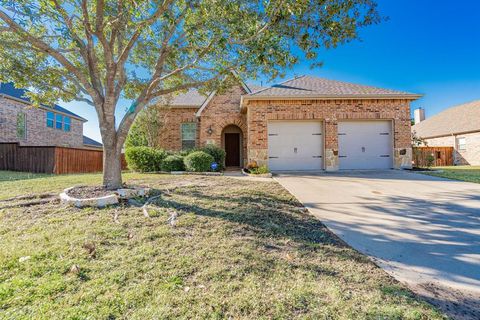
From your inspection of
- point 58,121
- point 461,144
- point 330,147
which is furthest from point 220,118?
point 461,144

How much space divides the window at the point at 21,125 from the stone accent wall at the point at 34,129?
0.59ft

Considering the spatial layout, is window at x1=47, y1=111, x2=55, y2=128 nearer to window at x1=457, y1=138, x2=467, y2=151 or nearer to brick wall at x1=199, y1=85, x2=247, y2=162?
brick wall at x1=199, y1=85, x2=247, y2=162

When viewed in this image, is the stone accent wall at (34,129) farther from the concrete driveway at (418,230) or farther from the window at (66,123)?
the concrete driveway at (418,230)

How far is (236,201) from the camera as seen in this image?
511cm

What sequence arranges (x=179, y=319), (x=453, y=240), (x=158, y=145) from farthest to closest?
1. (x=158, y=145)
2. (x=453, y=240)
3. (x=179, y=319)

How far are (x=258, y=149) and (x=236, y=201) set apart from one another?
A: 595 centimetres

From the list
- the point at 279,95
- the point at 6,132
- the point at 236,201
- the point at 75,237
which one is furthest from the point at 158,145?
the point at 75,237

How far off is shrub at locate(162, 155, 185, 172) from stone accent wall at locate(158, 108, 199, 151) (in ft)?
14.8

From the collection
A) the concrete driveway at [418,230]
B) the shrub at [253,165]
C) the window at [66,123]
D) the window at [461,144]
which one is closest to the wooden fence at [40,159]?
the window at [66,123]

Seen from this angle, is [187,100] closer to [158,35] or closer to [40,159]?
[40,159]

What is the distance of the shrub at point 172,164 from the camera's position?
10609 mm

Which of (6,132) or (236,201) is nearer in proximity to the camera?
(236,201)

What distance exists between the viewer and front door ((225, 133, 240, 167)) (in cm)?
1480

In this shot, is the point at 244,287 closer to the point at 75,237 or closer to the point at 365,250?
the point at 365,250
